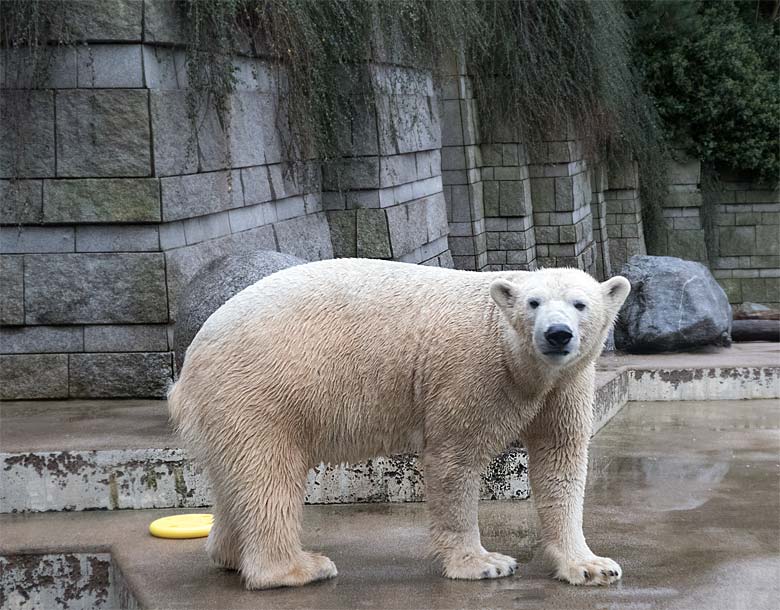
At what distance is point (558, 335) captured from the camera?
3420mm

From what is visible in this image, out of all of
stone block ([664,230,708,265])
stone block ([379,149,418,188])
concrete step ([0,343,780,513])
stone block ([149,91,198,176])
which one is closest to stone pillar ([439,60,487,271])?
stone block ([379,149,418,188])

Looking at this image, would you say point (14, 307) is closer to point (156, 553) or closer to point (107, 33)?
point (107, 33)

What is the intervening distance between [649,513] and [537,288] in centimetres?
175

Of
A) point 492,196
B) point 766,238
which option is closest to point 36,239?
point 492,196

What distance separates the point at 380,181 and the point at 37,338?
2.85 meters

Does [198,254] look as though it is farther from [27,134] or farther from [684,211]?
[684,211]

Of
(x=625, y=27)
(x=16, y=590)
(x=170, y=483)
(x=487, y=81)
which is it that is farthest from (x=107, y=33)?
(x=625, y=27)

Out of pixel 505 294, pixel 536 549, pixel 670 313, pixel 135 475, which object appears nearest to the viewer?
pixel 505 294

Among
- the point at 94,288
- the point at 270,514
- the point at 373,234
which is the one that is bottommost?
the point at 270,514

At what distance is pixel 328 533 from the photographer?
463cm

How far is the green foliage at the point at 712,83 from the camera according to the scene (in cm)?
1741

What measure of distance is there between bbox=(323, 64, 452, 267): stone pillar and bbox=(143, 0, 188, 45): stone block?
2.01 meters

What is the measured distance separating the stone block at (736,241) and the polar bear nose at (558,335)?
Result: 55.6 ft

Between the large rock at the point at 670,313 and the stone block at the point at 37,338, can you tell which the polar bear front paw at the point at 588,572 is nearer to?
the stone block at the point at 37,338
